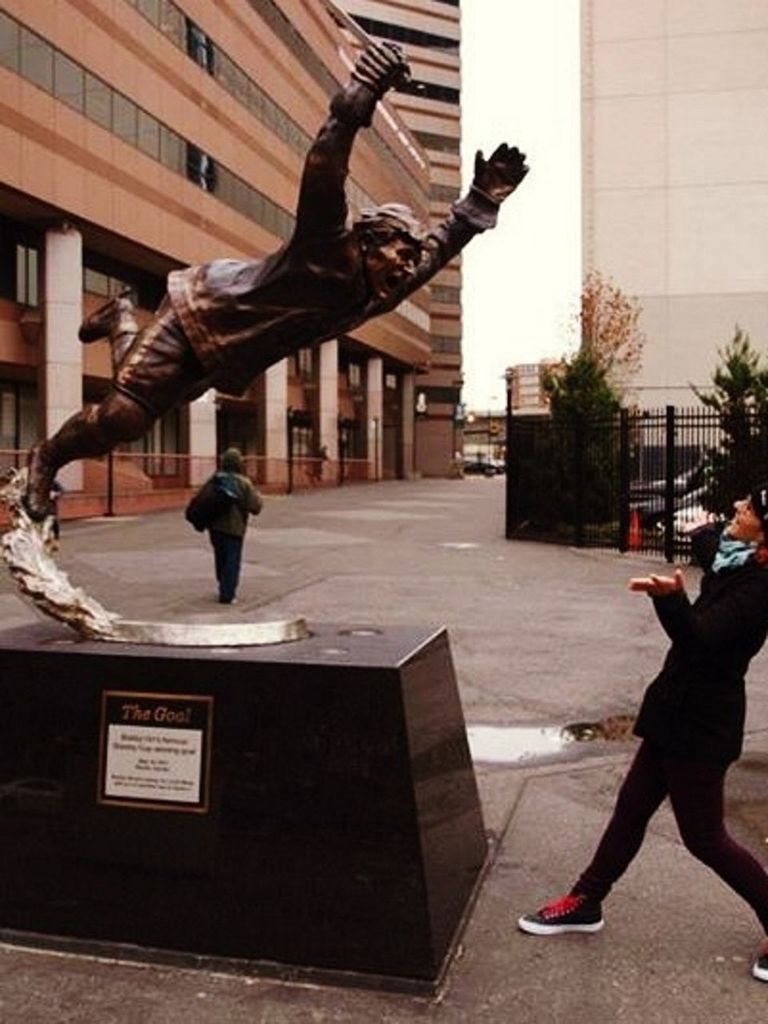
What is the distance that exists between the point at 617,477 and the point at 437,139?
7198 centimetres

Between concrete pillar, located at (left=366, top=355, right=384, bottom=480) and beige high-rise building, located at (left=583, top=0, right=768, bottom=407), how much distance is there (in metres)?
22.4

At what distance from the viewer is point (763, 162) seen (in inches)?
1571

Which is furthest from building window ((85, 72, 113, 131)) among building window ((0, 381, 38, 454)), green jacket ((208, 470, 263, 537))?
green jacket ((208, 470, 263, 537))

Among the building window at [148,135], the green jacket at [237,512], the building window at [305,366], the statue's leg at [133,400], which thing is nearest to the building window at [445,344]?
the building window at [305,366]

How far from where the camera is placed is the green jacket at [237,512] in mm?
13516

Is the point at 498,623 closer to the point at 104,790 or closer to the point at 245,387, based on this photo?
the point at 245,387

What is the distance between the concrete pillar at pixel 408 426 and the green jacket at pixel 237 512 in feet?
183

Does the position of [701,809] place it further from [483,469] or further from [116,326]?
[483,469]

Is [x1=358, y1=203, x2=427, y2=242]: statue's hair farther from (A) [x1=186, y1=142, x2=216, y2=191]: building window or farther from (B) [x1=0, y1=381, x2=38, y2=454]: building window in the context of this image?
(A) [x1=186, y1=142, x2=216, y2=191]: building window

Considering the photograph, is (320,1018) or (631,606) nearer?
(320,1018)

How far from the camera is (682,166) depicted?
133 ft

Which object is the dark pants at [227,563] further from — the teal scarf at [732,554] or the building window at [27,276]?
the building window at [27,276]

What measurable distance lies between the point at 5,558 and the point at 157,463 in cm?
2843

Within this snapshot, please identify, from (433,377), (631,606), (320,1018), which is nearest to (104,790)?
(320,1018)
